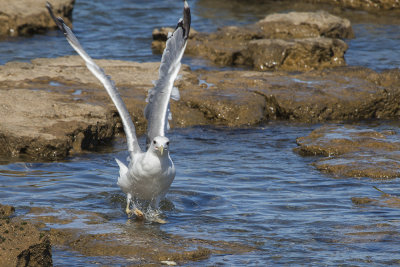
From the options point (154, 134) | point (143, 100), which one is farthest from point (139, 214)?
point (143, 100)

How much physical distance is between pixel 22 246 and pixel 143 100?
585 centimetres

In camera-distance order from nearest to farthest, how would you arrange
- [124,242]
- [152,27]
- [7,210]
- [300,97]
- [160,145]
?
[124,242] → [160,145] → [7,210] → [300,97] → [152,27]

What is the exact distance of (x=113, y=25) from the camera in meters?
19.3

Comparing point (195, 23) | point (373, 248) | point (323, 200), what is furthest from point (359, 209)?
point (195, 23)

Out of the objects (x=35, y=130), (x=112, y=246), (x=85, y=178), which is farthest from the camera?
Result: (x=35, y=130)

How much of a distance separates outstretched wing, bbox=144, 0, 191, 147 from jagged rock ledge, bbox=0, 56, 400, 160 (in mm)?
2126

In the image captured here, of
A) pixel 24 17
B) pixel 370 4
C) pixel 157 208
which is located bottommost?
pixel 157 208

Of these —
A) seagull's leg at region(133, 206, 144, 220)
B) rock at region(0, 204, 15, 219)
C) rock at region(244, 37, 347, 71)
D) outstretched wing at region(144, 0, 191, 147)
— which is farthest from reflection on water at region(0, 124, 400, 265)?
rock at region(244, 37, 347, 71)

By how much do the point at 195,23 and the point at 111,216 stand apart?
12533mm

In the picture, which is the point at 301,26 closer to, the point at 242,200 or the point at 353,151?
the point at 353,151

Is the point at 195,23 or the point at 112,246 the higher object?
the point at 195,23

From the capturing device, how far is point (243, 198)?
7.69 metres

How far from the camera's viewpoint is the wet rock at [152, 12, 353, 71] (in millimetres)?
14086

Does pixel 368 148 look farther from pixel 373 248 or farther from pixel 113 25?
pixel 113 25
